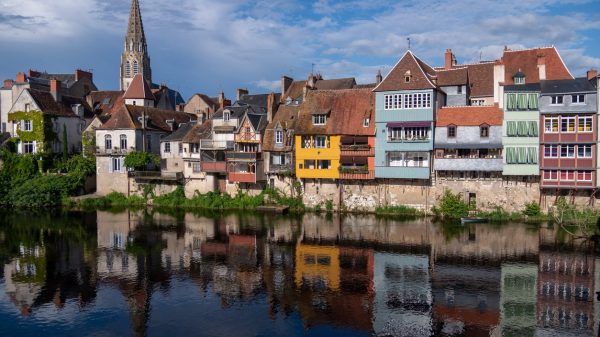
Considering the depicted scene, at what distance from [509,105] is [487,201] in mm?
8117

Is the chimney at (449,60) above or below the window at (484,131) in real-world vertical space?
above

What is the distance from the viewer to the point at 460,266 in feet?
110

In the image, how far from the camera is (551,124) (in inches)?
1777

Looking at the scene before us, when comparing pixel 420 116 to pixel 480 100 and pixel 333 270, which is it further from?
pixel 333 270

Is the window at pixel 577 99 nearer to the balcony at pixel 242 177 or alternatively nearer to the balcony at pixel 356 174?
the balcony at pixel 356 174

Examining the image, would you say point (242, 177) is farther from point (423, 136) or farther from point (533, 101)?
point (533, 101)

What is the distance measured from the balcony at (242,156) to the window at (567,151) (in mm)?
26993

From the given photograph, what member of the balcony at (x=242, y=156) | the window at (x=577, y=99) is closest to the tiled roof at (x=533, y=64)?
the window at (x=577, y=99)

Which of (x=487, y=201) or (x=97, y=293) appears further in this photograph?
(x=487, y=201)

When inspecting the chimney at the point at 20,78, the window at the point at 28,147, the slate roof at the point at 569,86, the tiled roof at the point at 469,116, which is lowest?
the window at the point at 28,147

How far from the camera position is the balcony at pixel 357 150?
5066cm

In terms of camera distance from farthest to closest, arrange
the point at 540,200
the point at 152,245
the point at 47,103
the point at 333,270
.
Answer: the point at 47,103, the point at 540,200, the point at 152,245, the point at 333,270

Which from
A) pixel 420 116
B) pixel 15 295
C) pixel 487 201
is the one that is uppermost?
pixel 420 116

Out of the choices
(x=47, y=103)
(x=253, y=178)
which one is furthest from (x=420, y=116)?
(x=47, y=103)
